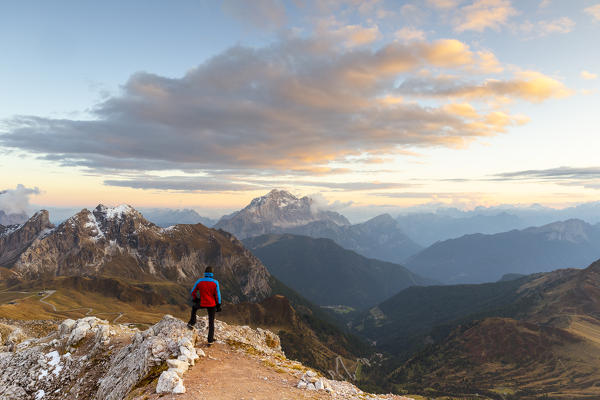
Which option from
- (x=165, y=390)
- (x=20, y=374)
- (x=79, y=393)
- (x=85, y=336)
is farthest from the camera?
(x=85, y=336)

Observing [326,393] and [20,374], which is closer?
[326,393]

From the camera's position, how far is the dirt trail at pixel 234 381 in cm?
1609

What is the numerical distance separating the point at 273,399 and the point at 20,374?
72.4 feet

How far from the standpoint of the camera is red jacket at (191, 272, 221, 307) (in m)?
21.7

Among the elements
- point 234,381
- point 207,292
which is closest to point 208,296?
point 207,292

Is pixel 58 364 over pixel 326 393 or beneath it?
beneath

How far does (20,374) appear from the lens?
76.3 feet

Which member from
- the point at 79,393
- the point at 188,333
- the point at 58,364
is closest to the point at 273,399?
the point at 188,333

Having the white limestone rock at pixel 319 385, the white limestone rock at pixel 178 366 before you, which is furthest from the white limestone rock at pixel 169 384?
the white limestone rock at pixel 319 385

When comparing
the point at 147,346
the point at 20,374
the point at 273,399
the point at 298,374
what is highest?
the point at 147,346

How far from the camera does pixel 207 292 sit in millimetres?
21922

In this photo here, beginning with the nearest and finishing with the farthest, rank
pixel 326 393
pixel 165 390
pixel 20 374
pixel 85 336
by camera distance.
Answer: pixel 165 390 → pixel 326 393 → pixel 20 374 → pixel 85 336

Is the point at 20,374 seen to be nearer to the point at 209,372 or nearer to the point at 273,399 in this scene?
the point at 209,372

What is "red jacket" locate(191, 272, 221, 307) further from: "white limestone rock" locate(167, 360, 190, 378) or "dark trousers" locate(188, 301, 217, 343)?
"white limestone rock" locate(167, 360, 190, 378)
